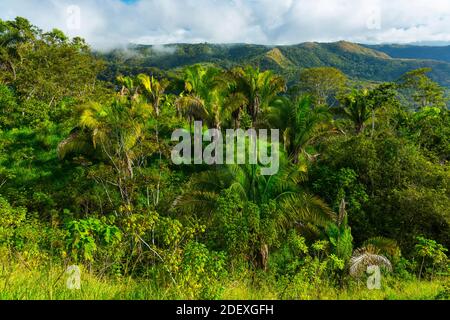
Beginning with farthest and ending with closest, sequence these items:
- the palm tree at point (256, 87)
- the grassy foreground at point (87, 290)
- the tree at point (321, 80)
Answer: the tree at point (321, 80)
the palm tree at point (256, 87)
the grassy foreground at point (87, 290)

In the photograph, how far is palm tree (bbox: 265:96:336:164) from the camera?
13.8 metres

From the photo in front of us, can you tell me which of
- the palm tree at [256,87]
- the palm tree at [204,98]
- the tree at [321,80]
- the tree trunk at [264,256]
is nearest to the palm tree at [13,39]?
the palm tree at [204,98]

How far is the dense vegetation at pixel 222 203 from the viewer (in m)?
5.00

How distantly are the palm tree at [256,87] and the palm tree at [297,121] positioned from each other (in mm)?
2855

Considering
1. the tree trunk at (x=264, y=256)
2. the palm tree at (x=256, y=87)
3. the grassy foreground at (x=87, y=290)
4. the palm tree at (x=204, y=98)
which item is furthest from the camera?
the palm tree at (x=256, y=87)

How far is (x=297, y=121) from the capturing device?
13719mm

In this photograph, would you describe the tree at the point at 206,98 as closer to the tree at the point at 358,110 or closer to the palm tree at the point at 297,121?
the palm tree at the point at 297,121

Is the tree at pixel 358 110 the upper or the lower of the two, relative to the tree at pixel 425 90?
lower

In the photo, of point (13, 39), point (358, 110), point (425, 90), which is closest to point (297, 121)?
point (358, 110)

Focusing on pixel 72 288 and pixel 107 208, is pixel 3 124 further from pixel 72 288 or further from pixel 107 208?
pixel 72 288

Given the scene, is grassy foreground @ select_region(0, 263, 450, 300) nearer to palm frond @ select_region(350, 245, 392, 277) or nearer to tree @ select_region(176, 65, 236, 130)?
palm frond @ select_region(350, 245, 392, 277)

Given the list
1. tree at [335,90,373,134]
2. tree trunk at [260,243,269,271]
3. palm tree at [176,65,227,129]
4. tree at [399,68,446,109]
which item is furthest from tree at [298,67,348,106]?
tree trunk at [260,243,269,271]
